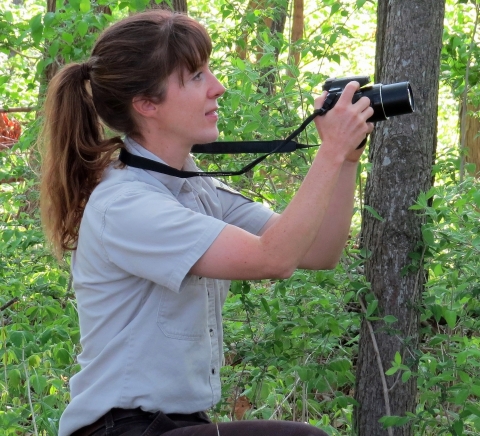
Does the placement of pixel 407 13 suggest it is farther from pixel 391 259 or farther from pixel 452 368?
pixel 452 368

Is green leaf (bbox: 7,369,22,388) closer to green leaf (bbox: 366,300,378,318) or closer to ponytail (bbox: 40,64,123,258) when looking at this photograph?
ponytail (bbox: 40,64,123,258)

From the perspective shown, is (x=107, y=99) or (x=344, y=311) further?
(x=344, y=311)

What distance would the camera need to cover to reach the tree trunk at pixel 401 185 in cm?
227

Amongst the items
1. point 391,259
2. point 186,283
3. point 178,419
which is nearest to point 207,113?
point 186,283

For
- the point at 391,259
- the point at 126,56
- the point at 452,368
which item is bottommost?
the point at 452,368

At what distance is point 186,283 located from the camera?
5.35 ft

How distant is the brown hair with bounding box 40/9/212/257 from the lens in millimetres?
1710

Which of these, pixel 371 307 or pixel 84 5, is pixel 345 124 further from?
pixel 84 5

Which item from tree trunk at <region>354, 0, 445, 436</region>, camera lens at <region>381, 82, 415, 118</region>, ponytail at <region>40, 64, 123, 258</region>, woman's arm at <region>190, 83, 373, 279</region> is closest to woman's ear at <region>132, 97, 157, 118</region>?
ponytail at <region>40, 64, 123, 258</region>

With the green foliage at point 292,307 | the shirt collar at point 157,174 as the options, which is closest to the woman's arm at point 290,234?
the shirt collar at point 157,174

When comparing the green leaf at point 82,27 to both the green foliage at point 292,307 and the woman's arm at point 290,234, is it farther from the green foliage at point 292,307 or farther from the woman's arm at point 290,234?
the woman's arm at point 290,234

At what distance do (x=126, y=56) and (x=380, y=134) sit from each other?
989 mm

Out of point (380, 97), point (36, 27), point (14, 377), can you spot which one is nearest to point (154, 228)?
point (380, 97)

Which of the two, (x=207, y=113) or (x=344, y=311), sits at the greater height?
(x=207, y=113)
